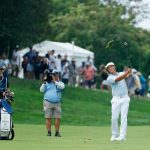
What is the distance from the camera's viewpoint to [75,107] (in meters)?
42.4

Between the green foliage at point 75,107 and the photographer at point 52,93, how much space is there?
29.2ft

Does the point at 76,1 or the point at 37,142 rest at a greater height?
the point at 76,1

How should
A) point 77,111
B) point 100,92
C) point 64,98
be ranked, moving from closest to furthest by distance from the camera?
point 77,111 → point 64,98 → point 100,92

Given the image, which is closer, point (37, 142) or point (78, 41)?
point (37, 142)

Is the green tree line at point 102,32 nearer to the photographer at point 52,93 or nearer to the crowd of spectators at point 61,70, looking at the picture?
the crowd of spectators at point 61,70

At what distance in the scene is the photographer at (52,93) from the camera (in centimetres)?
2606

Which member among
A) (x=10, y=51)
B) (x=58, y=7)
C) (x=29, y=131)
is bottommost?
(x=29, y=131)

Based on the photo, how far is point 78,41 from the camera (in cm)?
8575

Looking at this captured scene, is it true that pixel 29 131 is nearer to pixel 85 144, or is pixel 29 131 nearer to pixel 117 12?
pixel 85 144

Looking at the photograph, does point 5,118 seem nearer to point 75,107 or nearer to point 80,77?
point 75,107

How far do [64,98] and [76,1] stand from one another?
60109 mm

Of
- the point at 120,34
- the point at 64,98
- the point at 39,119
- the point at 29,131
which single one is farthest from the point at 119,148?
the point at 120,34

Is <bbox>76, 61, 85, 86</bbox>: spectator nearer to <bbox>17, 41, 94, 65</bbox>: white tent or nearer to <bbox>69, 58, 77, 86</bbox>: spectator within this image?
<bbox>69, 58, 77, 86</bbox>: spectator

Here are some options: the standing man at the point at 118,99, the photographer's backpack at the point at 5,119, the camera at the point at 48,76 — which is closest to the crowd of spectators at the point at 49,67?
the camera at the point at 48,76
